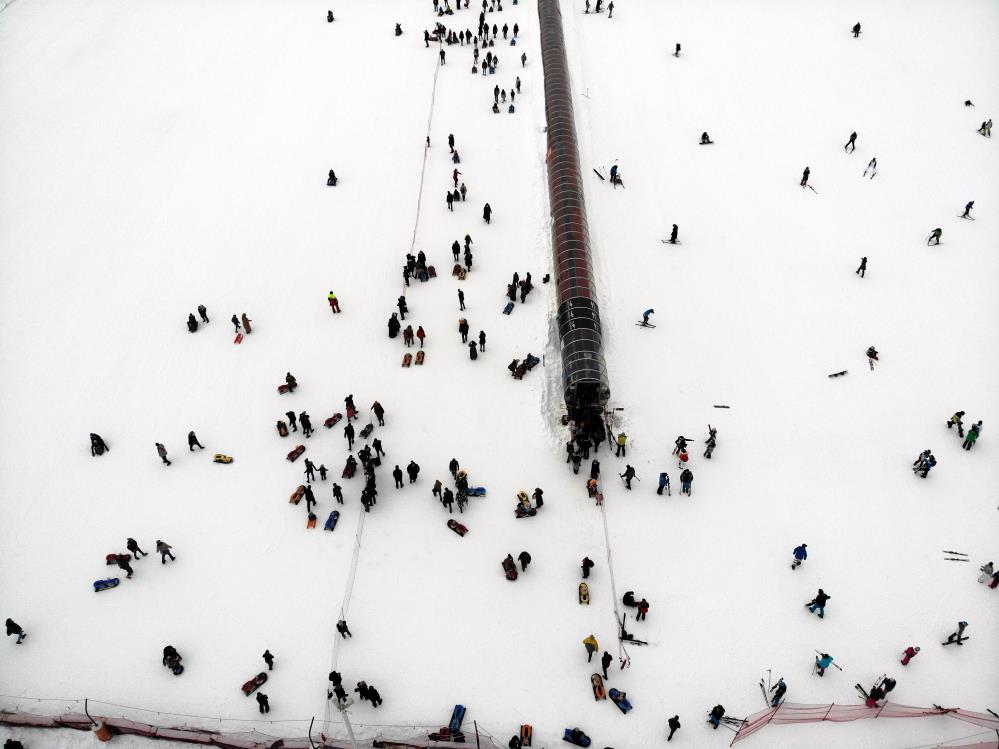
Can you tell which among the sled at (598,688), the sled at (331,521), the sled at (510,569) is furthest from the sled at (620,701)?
the sled at (331,521)

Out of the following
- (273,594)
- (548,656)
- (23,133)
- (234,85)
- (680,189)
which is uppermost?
(234,85)

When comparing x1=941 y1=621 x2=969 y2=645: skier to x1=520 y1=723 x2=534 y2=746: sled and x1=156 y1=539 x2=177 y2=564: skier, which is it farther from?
x1=156 y1=539 x2=177 y2=564: skier

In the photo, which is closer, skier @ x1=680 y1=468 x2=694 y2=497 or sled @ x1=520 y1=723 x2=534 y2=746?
sled @ x1=520 y1=723 x2=534 y2=746

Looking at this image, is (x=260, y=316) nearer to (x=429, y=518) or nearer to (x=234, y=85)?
(x=429, y=518)

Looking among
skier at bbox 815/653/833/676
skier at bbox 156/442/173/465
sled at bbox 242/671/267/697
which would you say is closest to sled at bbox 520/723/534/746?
sled at bbox 242/671/267/697

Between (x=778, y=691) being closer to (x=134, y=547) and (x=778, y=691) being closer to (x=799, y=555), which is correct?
(x=799, y=555)

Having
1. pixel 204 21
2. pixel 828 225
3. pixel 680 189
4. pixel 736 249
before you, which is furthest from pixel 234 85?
pixel 828 225
